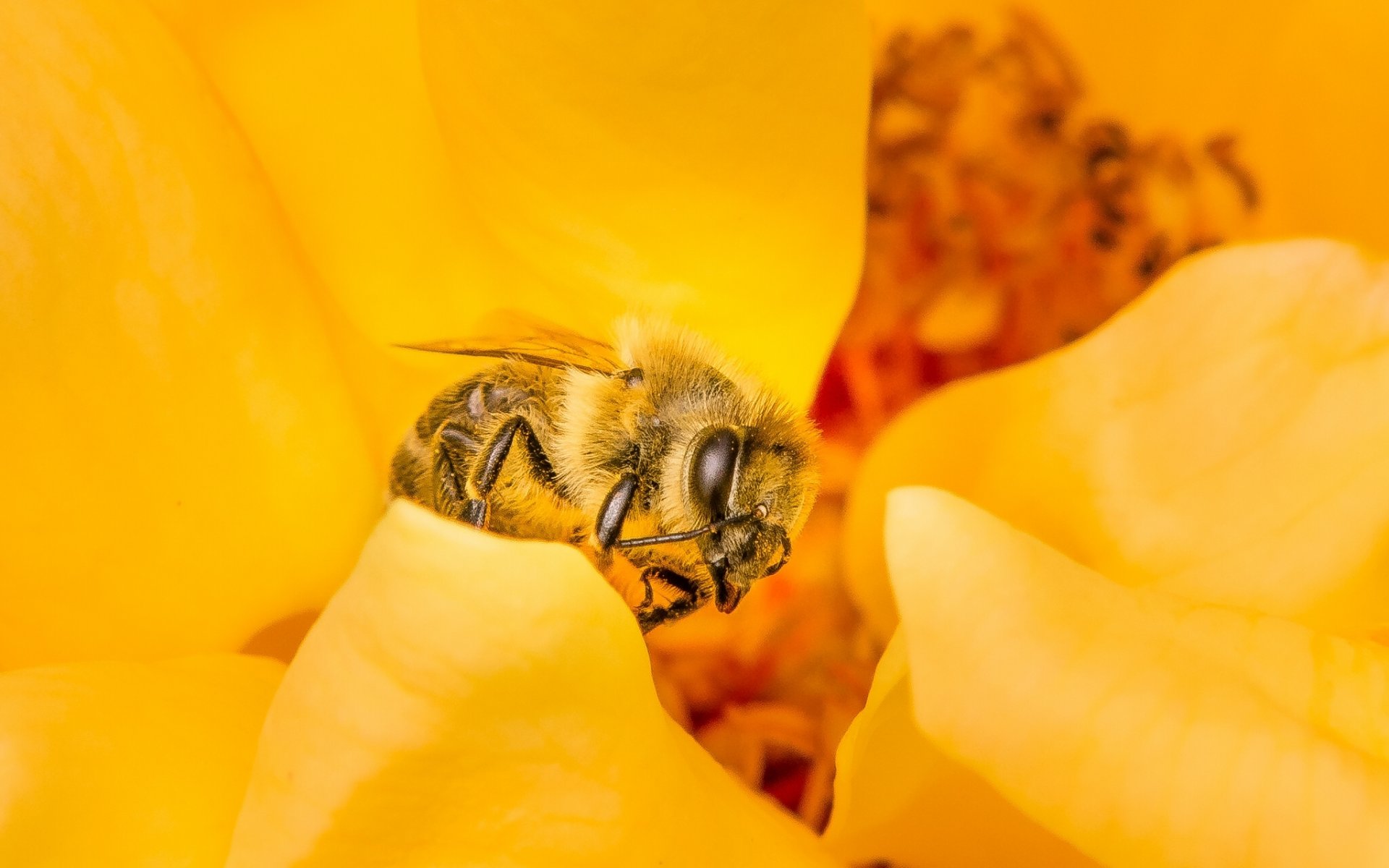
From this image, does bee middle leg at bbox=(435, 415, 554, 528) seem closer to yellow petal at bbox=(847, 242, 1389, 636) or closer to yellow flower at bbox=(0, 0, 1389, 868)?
yellow flower at bbox=(0, 0, 1389, 868)

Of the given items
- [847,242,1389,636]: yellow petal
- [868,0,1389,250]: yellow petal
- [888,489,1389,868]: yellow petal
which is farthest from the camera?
[868,0,1389,250]: yellow petal

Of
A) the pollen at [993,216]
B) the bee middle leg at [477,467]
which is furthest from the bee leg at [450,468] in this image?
the pollen at [993,216]

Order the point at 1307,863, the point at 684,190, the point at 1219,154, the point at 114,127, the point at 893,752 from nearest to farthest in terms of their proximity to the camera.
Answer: the point at 1307,863, the point at 893,752, the point at 114,127, the point at 684,190, the point at 1219,154

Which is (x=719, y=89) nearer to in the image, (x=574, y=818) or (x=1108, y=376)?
(x=1108, y=376)

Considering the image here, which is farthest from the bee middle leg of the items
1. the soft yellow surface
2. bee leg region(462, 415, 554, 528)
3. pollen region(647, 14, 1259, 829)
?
pollen region(647, 14, 1259, 829)

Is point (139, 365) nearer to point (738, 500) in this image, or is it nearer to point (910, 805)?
point (738, 500)

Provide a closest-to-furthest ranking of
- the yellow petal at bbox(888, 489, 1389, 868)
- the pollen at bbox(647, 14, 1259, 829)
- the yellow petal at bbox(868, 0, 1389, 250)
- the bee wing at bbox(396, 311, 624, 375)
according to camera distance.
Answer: the yellow petal at bbox(888, 489, 1389, 868)
the bee wing at bbox(396, 311, 624, 375)
the yellow petal at bbox(868, 0, 1389, 250)
the pollen at bbox(647, 14, 1259, 829)

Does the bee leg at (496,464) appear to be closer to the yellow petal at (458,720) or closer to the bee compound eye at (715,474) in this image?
the bee compound eye at (715,474)

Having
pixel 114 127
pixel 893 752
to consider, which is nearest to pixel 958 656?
pixel 893 752
